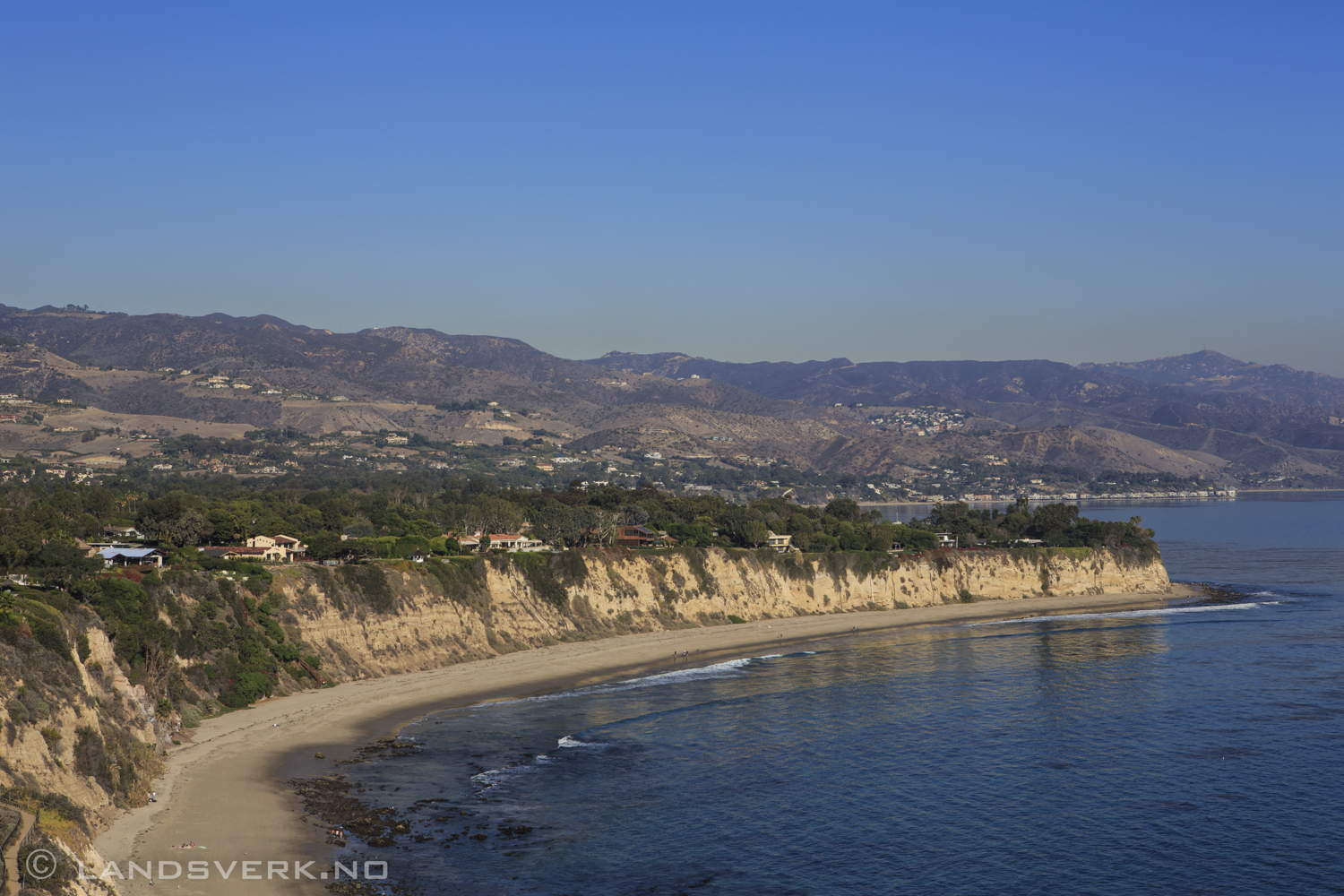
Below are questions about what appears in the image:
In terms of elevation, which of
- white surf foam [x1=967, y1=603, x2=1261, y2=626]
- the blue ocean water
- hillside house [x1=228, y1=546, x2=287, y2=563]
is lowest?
white surf foam [x1=967, y1=603, x2=1261, y2=626]

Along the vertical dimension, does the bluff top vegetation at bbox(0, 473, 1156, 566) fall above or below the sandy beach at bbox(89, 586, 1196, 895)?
above

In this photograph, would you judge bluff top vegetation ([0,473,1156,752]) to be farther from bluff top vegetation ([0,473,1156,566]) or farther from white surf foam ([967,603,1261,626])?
white surf foam ([967,603,1261,626])

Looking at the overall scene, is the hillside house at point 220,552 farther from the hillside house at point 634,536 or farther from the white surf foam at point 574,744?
the hillside house at point 634,536

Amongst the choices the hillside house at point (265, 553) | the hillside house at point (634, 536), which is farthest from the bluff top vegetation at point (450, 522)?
the hillside house at point (265, 553)

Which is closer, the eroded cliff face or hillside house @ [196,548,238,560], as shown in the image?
the eroded cliff face

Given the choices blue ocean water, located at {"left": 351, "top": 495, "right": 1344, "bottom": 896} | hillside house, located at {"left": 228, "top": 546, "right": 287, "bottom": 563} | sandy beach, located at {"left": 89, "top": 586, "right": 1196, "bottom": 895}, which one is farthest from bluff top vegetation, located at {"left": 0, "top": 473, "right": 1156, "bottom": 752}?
blue ocean water, located at {"left": 351, "top": 495, "right": 1344, "bottom": 896}
